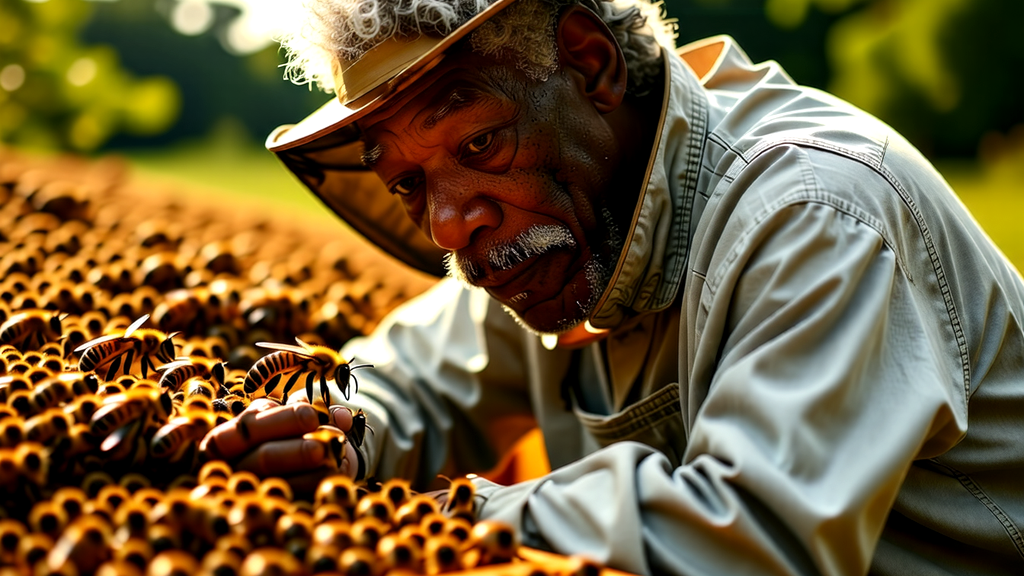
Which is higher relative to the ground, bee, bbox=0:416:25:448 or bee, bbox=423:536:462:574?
bee, bbox=0:416:25:448

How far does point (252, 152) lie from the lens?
27.3 ft

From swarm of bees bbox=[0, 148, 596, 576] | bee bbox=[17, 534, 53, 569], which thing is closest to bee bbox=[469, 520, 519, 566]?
swarm of bees bbox=[0, 148, 596, 576]

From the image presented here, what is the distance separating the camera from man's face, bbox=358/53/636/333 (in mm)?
1875

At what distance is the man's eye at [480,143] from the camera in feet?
6.23

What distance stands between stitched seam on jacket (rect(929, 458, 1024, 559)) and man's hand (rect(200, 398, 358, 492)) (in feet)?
4.05

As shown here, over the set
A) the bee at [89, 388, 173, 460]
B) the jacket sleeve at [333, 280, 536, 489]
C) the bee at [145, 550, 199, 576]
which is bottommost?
the jacket sleeve at [333, 280, 536, 489]

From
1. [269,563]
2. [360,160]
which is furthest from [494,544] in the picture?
[360,160]

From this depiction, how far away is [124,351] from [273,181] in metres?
6.23

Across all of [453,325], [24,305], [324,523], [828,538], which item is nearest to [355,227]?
[453,325]

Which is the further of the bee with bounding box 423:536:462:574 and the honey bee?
the honey bee

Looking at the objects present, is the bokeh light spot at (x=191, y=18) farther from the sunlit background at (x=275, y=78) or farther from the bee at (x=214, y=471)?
the bee at (x=214, y=471)


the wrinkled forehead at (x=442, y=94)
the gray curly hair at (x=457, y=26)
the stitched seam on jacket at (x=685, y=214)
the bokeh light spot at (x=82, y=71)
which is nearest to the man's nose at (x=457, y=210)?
the wrinkled forehead at (x=442, y=94)

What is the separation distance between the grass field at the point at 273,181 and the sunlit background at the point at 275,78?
0.01 metres

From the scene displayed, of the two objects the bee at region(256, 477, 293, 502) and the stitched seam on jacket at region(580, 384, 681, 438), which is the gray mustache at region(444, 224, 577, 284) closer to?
the stitched seam on jacket at region(580, 384, 681, 438)
